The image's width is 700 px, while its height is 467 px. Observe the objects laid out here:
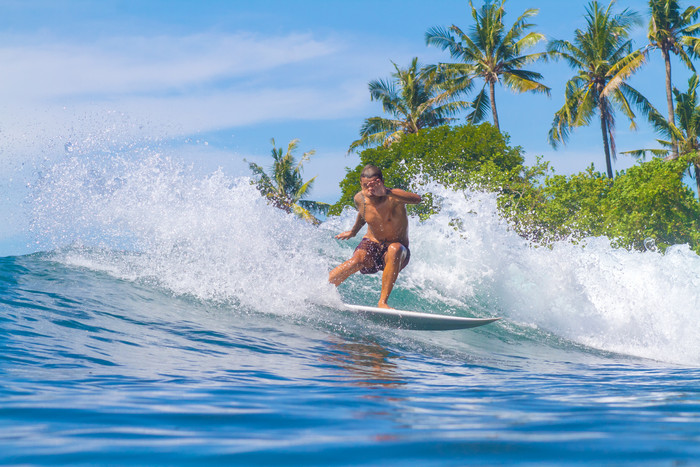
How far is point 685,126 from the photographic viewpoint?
1140 inches

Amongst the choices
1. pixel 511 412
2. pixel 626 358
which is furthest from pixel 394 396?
pixel 626 358

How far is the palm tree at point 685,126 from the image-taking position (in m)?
28.3

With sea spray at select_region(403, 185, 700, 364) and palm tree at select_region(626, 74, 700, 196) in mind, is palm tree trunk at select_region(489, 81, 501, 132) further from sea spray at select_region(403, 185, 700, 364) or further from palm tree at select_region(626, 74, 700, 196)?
sea spray at select_region(403, 185, 700, 364)

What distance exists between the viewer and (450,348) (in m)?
6.34

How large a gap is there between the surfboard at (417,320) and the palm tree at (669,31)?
25.8m

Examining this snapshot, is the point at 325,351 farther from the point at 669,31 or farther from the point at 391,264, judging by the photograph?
the point at 669,31

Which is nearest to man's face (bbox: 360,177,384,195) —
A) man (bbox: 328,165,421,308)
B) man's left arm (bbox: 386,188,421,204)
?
man (bbox: 328,165,421,308)

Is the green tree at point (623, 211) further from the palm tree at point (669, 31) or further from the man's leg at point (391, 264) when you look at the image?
the man's leg at point (391, 264)

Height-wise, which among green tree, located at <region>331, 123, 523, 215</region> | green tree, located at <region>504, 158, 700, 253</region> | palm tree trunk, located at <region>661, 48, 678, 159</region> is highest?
palm tree trunk, located at <region>661, 48, 678, 159</region>

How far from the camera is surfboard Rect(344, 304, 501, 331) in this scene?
6332 millimetres

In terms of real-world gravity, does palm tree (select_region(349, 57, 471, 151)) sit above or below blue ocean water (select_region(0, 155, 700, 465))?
above

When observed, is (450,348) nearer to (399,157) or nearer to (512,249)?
(512,249)

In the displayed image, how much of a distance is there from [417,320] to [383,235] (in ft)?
3.34

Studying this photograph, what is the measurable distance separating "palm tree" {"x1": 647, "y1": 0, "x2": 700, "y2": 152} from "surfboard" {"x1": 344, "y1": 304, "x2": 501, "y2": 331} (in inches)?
1016
